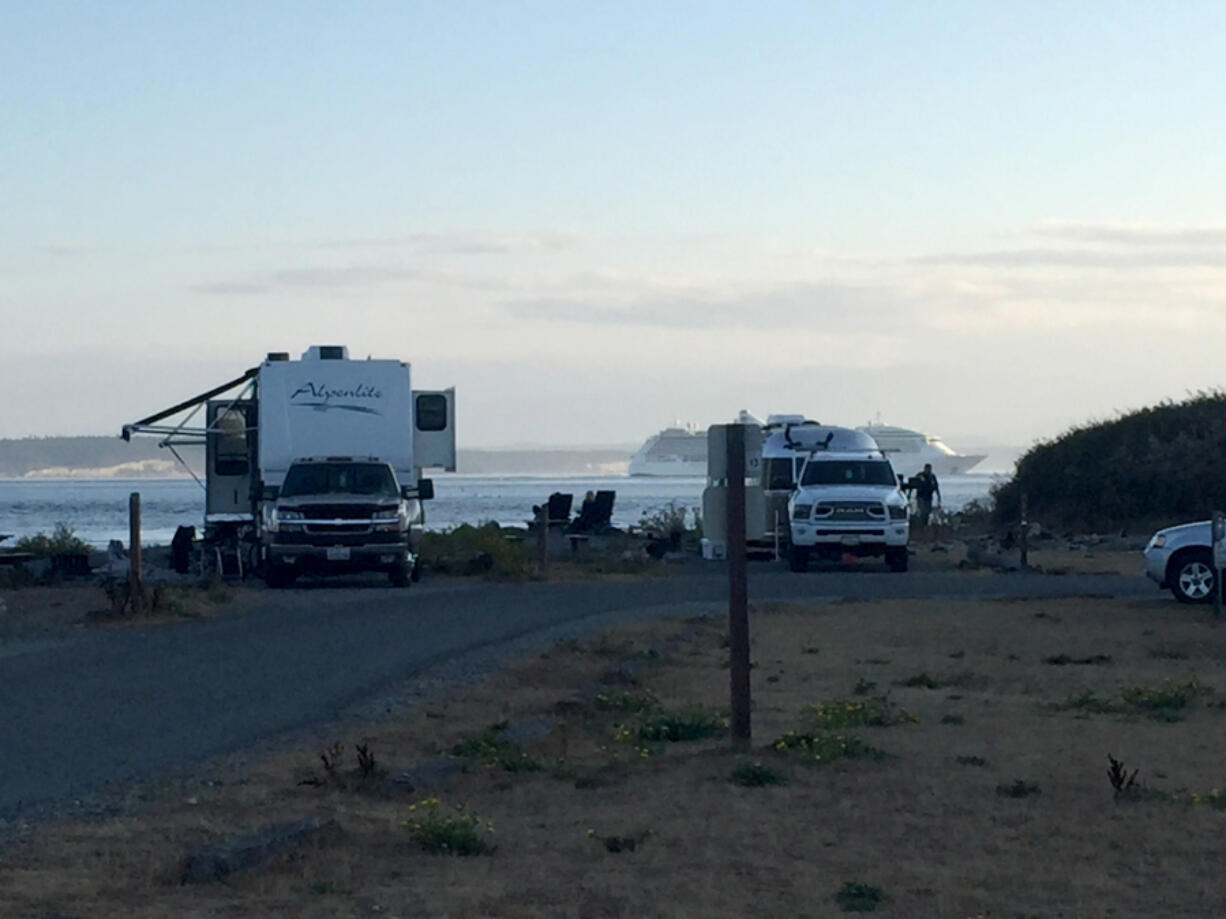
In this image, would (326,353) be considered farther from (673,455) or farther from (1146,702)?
(673,455)

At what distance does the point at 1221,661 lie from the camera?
17609mm

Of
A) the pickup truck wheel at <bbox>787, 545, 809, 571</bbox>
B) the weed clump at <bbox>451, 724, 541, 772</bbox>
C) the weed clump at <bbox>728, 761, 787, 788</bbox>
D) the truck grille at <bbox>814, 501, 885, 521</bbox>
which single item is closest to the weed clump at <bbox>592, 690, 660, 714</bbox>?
the weed clump at <bbox>451, 724, 541, 772</bbox>

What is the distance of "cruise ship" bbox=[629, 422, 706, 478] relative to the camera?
15488 cm

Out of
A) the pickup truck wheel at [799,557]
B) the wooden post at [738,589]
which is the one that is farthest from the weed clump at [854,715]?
the pickup truck wheel at [799,557]

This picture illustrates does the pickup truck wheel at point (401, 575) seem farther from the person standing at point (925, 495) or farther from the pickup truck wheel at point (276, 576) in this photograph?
the person standing at point (925, 495)

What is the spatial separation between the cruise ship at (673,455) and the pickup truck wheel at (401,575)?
12263 cm

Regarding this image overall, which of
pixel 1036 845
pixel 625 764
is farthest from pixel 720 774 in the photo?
pixel 1036 845

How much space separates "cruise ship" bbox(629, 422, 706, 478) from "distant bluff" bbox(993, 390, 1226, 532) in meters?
100

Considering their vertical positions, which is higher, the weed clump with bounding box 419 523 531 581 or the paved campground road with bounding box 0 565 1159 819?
the weed clump with bounding box 419 523 531 581

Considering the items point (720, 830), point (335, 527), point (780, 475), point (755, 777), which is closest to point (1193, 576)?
point (335, 527)

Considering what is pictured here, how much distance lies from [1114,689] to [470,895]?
29.7 feet

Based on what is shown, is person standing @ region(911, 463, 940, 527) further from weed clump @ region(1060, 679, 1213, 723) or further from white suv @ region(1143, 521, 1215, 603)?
weed clump @ region(1060, 679, 1213, 723)

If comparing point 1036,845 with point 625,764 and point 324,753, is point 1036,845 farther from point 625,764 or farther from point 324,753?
point 324,753

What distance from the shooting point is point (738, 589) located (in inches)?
465
